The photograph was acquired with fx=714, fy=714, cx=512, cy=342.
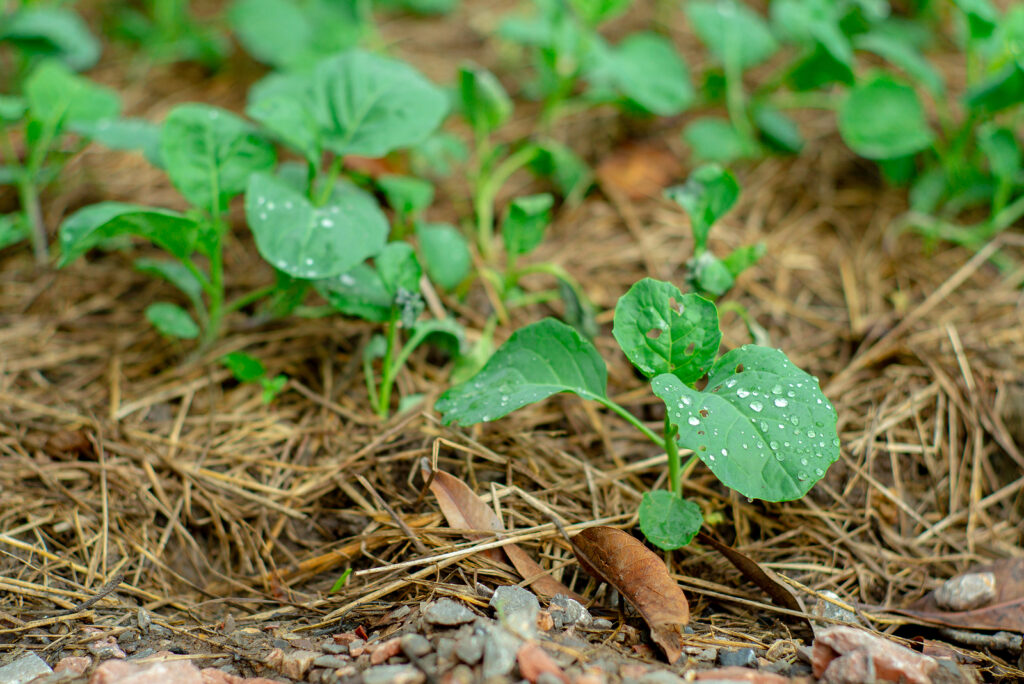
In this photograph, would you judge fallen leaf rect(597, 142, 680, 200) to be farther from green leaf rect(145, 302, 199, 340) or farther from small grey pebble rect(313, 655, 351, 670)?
small grey pebble rect(313, 655, 351, 670)

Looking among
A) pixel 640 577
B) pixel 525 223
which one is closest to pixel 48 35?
pixel 525 223

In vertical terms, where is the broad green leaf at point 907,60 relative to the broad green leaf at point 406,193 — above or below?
above

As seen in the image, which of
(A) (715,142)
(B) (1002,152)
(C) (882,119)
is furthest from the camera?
(A) (715,142)

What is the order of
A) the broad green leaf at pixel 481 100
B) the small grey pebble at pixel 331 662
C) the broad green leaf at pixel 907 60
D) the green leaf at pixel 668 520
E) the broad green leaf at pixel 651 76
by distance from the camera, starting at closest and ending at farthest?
the small grey pebble at pixel 331 662
the green leaf at pixel 668 520
the broad green leaf at pixel 481 100
the broad green leaf at pixel 907 60
the broad green leaf at pixel 651 76

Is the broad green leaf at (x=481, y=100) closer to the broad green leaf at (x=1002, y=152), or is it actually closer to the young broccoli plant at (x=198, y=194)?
the young broccoli plant at (x=198, y=194)

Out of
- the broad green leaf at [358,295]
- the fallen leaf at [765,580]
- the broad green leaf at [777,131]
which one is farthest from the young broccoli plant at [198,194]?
the broad green leaf at [777,131]

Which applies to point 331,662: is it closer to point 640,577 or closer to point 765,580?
point 640,577

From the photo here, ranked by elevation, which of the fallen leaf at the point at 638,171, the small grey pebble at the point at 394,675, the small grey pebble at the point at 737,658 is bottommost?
the small grey pebble at the point at 737,658
